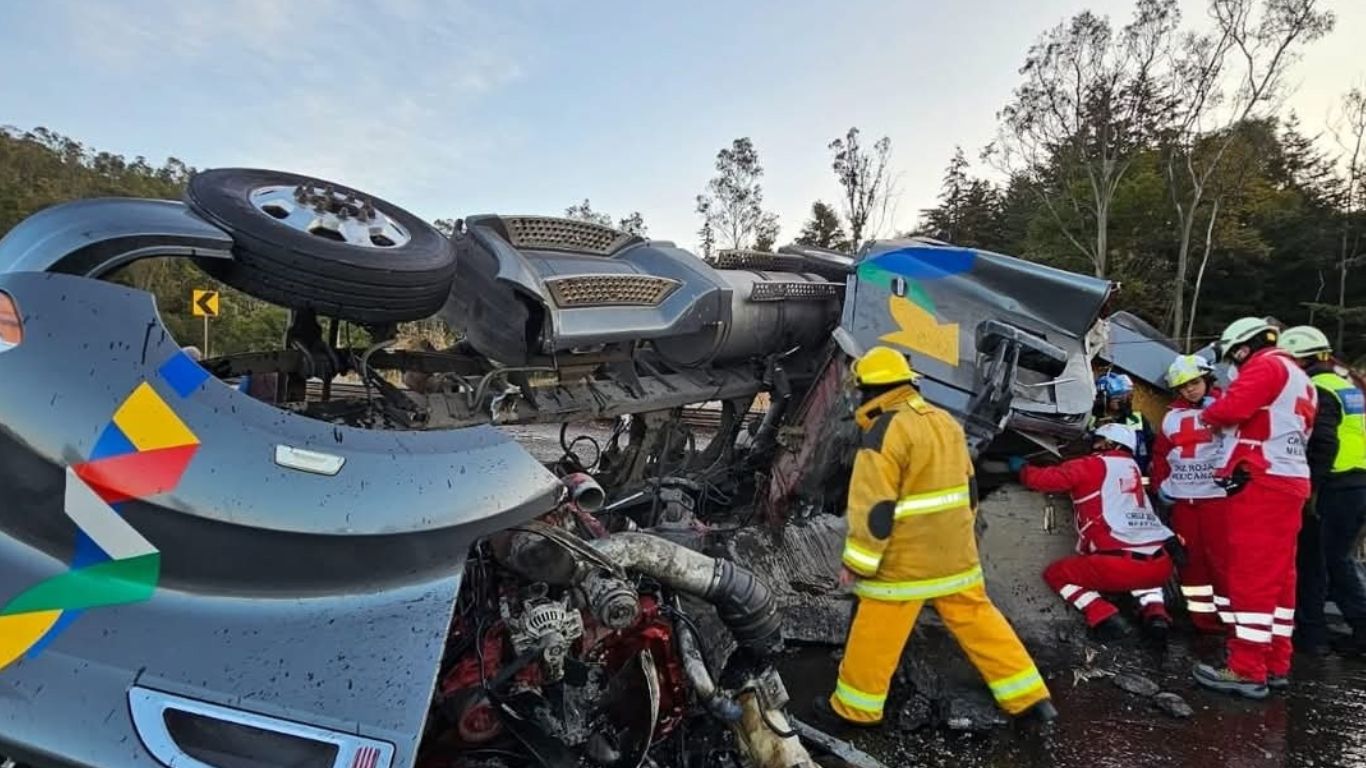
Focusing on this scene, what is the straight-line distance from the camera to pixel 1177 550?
4.35 m

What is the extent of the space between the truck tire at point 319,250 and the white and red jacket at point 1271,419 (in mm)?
3371

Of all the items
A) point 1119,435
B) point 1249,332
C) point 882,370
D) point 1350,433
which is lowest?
point 1119,435

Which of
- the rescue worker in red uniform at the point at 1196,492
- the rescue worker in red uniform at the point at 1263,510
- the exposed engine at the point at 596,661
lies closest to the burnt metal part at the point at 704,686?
the exposed engine at the point at 596,661

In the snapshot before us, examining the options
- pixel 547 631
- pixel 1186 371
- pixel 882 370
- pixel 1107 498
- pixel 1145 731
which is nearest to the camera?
pixel 547 631

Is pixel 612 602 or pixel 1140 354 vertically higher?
pixel 1140 354

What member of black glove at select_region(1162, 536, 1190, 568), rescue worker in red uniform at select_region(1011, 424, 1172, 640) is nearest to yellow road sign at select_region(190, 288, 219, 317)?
rescue worker in red uniform at select_region(1011, 424, 1172, 640)

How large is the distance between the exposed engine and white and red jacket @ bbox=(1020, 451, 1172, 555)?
6.47ft

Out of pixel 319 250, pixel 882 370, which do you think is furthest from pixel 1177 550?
pixel 319 250

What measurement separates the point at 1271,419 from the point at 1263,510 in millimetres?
400

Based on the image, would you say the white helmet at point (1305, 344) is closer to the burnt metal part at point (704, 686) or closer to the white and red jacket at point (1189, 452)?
the white and red jacket at point (1189, 452)

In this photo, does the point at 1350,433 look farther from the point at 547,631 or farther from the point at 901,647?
the point at 547,631

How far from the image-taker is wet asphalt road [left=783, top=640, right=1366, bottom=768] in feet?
8.98

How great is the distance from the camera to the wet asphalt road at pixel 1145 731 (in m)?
2.74

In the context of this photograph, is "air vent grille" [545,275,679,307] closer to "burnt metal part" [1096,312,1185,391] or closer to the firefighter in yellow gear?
the firefighter in yellow gear
